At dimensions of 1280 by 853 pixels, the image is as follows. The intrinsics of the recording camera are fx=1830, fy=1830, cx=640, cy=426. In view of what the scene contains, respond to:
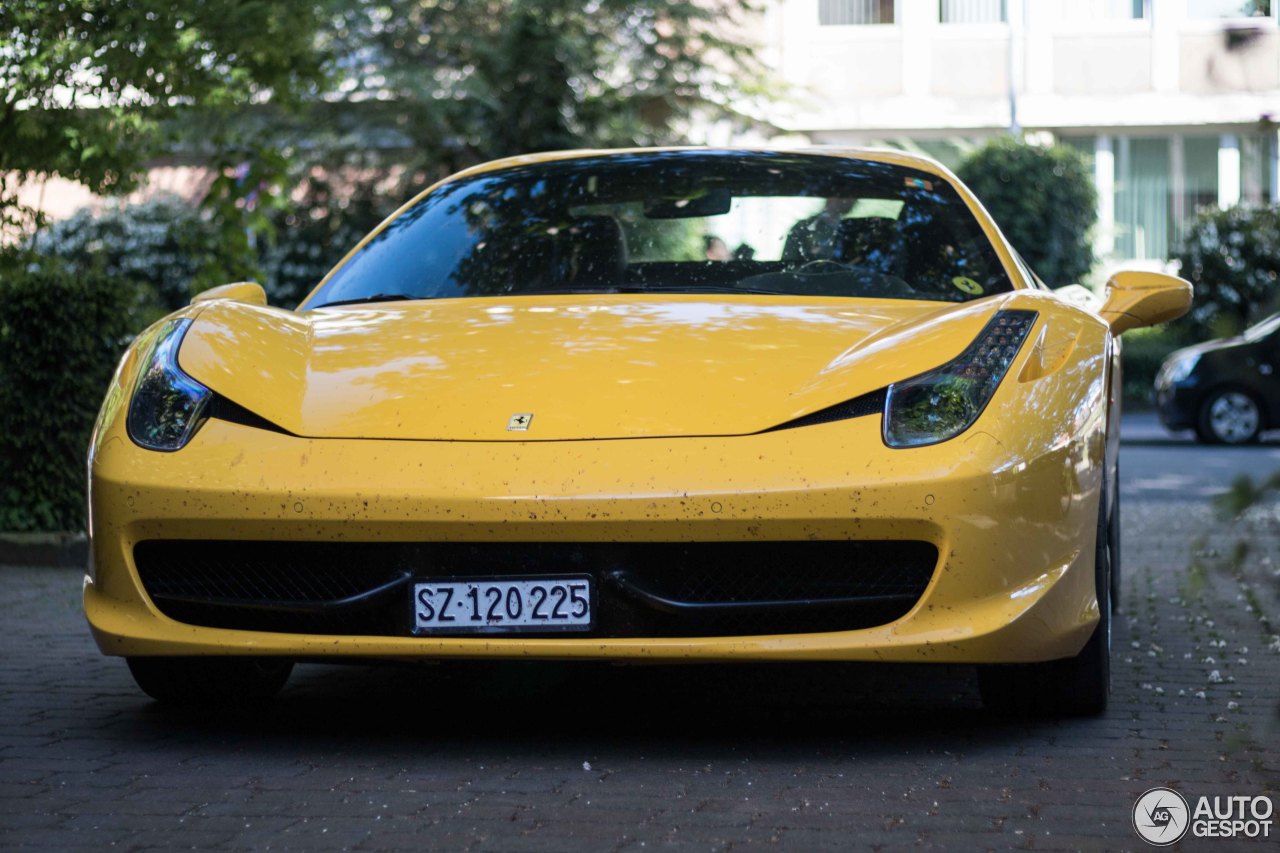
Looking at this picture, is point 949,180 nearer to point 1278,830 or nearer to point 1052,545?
point 1052,545

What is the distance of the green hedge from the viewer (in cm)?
765

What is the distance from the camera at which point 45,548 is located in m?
7.70

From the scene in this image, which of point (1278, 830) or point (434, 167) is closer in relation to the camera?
point (1278, 830)

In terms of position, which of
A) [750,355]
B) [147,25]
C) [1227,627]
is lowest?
[1227,627]

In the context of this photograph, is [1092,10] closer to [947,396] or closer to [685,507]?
[947,396]

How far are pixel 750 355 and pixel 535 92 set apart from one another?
1956 centimetres

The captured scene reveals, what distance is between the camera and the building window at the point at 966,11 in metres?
30.3

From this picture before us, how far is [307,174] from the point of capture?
995 inches

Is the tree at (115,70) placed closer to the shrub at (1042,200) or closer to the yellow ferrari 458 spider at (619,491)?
the yellow ferrari 458 spider at (619,491)

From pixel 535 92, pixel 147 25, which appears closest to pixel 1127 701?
pixel 147 25

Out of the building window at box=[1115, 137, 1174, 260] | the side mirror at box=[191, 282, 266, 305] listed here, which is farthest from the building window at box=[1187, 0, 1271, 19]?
the building window at box=[1115, 137, 1174, 260]

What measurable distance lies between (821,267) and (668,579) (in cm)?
137

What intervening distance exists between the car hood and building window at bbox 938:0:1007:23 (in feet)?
88.8

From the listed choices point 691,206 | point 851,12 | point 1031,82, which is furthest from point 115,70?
point 1031,82
